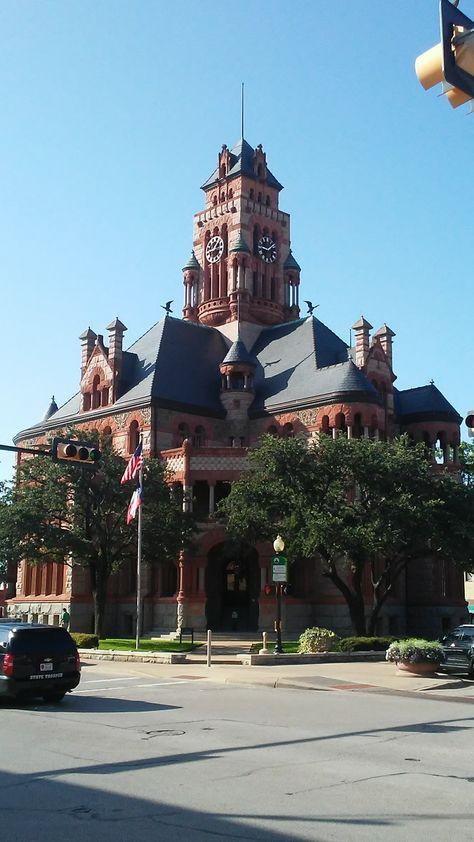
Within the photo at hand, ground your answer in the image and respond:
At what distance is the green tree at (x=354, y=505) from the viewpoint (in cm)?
3922

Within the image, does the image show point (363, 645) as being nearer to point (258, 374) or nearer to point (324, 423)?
Result: point (324, 423)

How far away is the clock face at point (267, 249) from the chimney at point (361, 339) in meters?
16.5

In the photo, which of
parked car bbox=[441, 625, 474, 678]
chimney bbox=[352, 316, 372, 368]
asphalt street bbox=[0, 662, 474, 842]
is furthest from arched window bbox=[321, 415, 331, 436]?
asphalt street bbox=[0, 662, 474, 842]

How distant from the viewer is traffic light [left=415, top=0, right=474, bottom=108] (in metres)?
7.30

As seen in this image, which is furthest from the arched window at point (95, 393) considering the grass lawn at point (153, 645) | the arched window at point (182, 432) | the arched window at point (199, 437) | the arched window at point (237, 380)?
the grass lawn at point (153, 645)

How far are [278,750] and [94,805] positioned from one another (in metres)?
4.44

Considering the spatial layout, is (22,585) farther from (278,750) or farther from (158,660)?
(278,750)

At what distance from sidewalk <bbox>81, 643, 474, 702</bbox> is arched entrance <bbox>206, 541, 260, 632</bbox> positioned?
17159mm

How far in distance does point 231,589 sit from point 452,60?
153ft

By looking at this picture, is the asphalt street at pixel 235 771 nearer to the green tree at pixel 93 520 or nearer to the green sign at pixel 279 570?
the green sign at pixel 279 570

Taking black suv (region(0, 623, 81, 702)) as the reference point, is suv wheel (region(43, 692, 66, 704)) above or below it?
below

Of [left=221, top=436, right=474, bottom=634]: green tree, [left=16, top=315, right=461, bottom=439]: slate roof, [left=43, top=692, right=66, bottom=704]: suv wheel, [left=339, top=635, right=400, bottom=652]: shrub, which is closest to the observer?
[left=43, top=692, right=66, bottom=704]: suv wheel

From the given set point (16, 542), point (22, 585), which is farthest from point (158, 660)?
point (22, 585)

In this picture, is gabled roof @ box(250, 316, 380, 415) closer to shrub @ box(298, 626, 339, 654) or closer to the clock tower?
the clock tower
